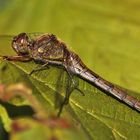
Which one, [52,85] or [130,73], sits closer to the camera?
[52,85]

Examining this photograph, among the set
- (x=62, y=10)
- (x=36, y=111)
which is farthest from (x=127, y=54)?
(x=36, y=111)

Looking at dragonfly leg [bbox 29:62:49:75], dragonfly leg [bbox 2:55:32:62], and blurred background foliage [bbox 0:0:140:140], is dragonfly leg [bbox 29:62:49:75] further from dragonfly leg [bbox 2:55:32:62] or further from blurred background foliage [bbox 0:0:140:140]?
blurred background foliage [bbox 0:0:140:140]

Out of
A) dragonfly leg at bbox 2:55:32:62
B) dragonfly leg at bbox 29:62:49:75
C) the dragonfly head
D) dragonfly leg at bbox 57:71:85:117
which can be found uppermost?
the dragonfly head

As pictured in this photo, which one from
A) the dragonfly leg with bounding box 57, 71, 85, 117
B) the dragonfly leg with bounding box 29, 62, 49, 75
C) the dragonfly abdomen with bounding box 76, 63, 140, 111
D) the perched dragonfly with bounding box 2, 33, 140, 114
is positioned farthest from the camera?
the perched dragonfly with bounding box 2, 33, 140, 114

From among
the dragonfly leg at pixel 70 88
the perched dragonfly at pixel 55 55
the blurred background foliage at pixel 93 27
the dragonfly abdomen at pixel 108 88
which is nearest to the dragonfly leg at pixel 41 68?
the perched dragonfly at pixel 55 55

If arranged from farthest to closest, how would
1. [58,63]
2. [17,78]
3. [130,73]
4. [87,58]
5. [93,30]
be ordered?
[93,30] < [87,58] < [130,73] < [58,63] < [17,78]

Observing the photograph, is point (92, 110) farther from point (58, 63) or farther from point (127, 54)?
point (127, 54)

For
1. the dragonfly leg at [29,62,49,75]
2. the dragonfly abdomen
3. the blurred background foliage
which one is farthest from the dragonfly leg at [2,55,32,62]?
the blurred background foliage

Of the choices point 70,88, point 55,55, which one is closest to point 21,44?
point 55,55
